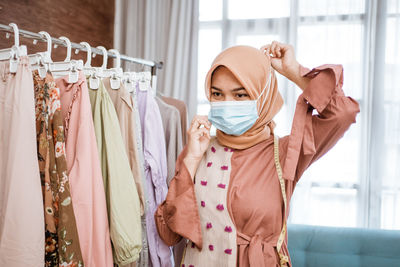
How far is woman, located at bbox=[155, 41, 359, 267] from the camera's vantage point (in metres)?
1.17

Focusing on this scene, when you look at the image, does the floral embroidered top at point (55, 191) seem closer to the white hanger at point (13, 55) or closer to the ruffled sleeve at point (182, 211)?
the white hanger at point (13, 55)

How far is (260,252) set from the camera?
117 centimetres

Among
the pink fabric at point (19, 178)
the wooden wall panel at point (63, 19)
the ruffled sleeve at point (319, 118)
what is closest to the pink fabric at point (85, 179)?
the pink fabric at point (19, 178)

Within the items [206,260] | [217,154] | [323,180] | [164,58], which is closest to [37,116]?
[217,154]

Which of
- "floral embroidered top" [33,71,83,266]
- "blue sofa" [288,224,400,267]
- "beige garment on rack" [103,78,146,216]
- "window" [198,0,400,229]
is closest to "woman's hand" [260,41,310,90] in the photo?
"beige garment on rack" [103,78,146,216]

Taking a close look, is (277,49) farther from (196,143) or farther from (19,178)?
(19,178)

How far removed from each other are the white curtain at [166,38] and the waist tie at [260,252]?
6.25ft

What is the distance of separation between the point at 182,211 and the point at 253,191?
246mm

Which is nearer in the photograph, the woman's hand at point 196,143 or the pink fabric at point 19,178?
the pink fabric at point 19,178

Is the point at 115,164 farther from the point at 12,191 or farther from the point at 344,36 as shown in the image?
the point at 344,36

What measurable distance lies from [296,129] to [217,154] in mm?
310

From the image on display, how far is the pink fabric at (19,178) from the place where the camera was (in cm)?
106

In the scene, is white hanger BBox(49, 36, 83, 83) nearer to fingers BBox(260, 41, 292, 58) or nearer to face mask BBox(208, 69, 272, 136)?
face mask BBox(208, 69, 272, 136)

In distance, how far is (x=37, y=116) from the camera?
1.23 metres
